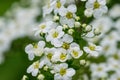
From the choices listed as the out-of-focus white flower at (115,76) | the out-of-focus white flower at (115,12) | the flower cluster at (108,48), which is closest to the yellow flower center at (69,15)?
the flower cluster at (108,48)

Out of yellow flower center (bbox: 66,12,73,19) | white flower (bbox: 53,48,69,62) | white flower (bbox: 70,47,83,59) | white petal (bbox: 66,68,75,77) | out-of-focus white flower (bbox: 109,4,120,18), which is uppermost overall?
out-of-focus white flower (bbox: 109,4,120,18)

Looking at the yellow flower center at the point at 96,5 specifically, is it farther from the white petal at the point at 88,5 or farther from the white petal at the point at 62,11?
the white petal at the point at 62,11

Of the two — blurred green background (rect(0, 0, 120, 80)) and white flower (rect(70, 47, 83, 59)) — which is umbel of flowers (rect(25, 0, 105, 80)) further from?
blurred green background (rect(0, 0, 120, 80))

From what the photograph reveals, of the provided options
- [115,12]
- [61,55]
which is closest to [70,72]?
[61,55]

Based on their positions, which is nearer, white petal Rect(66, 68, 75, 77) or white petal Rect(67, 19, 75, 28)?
white petal Rect(66, 68, 75, 77)

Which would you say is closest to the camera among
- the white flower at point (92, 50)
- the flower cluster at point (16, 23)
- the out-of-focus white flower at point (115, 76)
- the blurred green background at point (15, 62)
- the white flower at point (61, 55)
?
the white flower at point (61, 55)

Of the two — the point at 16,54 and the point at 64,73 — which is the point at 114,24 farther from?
the point at 64,73

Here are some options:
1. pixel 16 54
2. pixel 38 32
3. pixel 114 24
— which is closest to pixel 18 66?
pixel 16 54

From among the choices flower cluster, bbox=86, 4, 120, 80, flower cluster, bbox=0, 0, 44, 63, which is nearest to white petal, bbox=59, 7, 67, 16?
flower cluster, bbox=86, 4, 120, 80

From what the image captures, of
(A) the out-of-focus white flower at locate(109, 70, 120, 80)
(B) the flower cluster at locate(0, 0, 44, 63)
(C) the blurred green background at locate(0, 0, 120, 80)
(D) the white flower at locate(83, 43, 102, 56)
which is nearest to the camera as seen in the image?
(D) the white flower at locate(83, 43, 102, 56)
